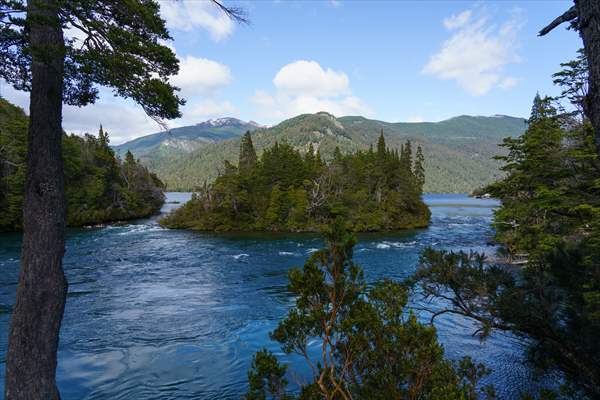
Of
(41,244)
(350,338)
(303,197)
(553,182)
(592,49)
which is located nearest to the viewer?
(592,49)

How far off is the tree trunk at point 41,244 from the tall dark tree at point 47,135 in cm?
1

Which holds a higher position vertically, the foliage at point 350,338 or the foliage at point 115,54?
the foliage at point 115,54

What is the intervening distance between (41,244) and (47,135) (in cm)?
181

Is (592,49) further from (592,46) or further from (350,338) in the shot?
(350,338)

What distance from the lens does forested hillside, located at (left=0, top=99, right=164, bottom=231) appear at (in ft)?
138

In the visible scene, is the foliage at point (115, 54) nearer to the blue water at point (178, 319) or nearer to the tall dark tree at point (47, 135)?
the tall dark tree at point (47, 135)

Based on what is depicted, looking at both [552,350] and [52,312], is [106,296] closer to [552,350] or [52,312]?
[52,312]

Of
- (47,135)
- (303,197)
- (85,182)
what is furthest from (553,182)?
(85,182)

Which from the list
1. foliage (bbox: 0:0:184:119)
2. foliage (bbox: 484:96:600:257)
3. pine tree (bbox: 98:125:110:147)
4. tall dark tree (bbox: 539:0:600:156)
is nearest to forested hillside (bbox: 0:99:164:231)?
pine tree (bbox: 98:125:110:147)

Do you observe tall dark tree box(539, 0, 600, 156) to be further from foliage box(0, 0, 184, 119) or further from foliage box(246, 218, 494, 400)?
foliage box(0, 0, 184, 119)

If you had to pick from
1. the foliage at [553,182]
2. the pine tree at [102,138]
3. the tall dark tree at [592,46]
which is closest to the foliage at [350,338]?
the tall dark tree at [592,46]

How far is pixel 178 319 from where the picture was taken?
15.7 metres

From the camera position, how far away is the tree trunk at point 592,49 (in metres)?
3.95

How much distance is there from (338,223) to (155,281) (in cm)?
2055
